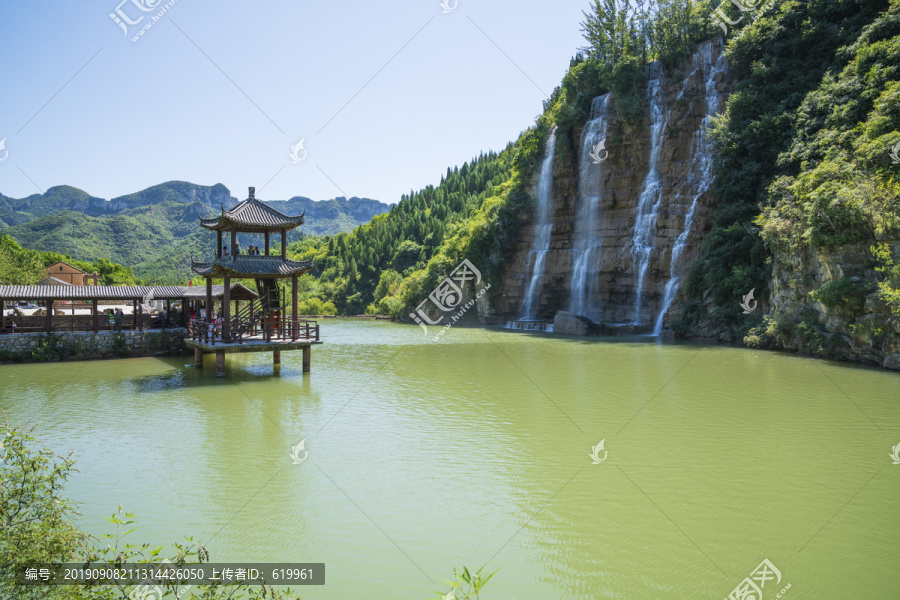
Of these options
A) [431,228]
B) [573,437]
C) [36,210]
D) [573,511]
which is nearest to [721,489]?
[573,511]

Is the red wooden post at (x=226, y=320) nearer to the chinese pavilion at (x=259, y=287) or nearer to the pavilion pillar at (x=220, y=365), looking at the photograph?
the chinese pavilion at (x=259, y=287)

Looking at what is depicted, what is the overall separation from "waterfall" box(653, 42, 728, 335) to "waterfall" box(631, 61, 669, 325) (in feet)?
6.07

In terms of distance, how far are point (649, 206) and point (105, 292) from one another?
30.7 m

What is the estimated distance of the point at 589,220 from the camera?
3988 centimetres

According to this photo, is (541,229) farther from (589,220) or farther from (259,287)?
(259,287)

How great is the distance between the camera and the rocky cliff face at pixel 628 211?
33.5m

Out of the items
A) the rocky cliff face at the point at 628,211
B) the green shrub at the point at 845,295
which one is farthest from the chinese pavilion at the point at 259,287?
the rocky cliff face at the point at 628,211

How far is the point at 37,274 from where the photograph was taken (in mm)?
42125

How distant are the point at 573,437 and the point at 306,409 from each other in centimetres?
676
